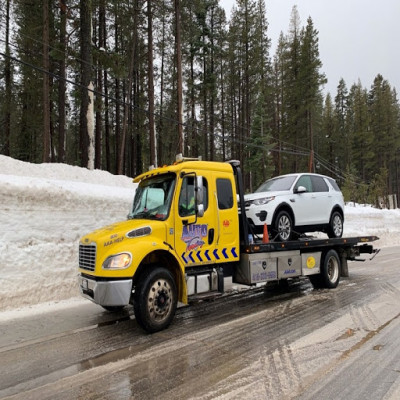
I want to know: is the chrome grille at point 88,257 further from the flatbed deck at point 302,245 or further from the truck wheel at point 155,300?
the flatbed deck at point 302,245

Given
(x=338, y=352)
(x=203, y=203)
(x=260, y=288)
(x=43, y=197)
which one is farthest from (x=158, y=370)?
(x=43, y=197)

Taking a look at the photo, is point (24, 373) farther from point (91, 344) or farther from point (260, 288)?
point (260, 288)

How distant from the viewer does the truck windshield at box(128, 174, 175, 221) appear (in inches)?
234

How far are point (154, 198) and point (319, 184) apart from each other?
5415mm

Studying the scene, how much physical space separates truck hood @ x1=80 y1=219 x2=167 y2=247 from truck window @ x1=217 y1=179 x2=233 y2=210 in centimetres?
134

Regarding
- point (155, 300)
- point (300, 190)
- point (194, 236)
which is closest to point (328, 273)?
point (300, 190)

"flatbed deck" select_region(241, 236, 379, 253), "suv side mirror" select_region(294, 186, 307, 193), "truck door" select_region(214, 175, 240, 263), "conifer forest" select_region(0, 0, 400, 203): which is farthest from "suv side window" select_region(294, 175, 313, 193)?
"conifer forest" select_region(0, 0, 400, 203)

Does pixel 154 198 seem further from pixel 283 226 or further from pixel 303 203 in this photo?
pixel 303 203

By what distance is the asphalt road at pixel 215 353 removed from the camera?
11.9 feet

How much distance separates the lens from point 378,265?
12.7 meters

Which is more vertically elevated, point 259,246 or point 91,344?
point 259,246

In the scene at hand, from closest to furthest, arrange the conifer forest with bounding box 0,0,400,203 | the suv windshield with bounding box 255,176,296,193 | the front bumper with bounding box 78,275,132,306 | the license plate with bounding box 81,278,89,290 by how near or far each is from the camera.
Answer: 1. the front bumper with bounding box 78,275,132,306
2. the license plate with bounding box 81,278,89,290
3. the suv windshield with bounding box 255,176,296,193
4. the conifer forest with bounding box 0,0,400,203

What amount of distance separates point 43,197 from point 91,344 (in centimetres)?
533

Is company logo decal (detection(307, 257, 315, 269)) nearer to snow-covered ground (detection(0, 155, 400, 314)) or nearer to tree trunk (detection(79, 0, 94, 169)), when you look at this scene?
snow-covered ground (detection(0, 155, 400, 314))
